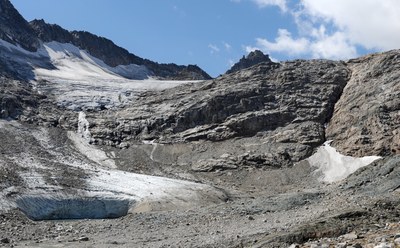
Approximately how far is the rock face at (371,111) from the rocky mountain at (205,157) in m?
0.20

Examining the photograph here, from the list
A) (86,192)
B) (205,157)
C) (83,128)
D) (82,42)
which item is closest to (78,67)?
(82,42)

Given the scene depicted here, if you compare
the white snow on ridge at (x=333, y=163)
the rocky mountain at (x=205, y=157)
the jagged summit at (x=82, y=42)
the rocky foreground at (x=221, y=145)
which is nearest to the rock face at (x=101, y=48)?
the jagged summit at (x=82, y=42)

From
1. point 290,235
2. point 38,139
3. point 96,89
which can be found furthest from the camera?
point 96,89

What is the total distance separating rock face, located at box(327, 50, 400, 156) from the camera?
65062mm

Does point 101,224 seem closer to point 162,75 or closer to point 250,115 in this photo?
point 250,115

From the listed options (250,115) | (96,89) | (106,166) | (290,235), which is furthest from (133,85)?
(290,235)

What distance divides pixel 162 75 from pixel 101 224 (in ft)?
434

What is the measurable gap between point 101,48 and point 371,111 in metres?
110

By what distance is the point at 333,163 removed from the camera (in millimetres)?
64562

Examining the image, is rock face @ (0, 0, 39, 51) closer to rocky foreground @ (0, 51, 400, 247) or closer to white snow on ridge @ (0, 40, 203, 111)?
white snow on ridge @ (0, 40, 203, 111)

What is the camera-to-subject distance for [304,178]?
6278 centimetres

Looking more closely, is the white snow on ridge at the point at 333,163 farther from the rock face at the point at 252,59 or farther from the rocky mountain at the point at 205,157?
the rock face at the point at 252,59

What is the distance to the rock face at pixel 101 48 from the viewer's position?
15812 cm

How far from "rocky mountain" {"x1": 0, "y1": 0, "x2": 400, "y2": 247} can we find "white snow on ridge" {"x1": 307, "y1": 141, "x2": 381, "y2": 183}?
0.60 ft
